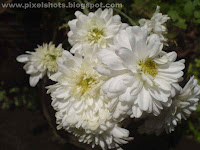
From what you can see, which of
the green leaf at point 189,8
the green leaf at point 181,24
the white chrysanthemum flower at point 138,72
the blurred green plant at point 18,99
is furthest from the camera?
the blurred green plant at point 18,99

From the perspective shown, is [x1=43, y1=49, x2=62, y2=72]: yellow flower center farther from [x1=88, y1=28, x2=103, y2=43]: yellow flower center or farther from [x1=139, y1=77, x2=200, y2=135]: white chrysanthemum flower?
[x1=139, y1=77, x2=200, y2=135]: white chrysanthemum flower

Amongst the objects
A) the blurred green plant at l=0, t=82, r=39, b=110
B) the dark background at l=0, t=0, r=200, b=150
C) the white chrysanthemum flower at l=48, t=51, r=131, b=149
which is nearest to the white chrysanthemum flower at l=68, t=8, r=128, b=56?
the white chrysanthemum flower at l=48, t=51, r=131, b=149

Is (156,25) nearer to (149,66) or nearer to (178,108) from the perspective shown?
(149,66)

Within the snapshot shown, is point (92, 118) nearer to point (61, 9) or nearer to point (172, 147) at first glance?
point (61, 9)

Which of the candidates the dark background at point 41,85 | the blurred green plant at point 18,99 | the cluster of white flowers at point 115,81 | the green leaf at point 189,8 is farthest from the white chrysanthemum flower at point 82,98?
the blurred green plant at point 18,99

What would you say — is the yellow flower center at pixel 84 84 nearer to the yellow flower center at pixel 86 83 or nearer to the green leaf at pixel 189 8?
the yellow flower center at pixel 86 83

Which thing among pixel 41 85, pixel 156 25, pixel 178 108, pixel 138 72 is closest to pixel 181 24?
pixel 156 25

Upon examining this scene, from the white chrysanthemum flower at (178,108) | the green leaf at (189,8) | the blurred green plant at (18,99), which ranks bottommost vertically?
the blurred green plant at (18,99)
